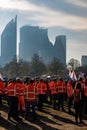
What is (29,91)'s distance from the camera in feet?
71.7

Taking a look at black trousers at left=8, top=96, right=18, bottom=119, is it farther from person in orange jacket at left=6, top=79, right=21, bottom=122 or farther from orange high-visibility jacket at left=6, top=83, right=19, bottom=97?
orange high-visibility jacket at left=6, top=83, right=19, bottom=97

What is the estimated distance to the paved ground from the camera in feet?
66.6

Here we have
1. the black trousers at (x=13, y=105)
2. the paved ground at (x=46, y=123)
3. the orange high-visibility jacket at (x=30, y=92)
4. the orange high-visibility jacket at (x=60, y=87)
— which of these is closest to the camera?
the paved ground at (x=46, y=123)

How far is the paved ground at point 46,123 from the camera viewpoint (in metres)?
20.3

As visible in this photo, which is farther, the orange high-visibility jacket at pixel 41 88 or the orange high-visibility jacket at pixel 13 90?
the orange high-visibility jacket at pixel 41 88

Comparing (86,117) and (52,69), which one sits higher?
(52,69)

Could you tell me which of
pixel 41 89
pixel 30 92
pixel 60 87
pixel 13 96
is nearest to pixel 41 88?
pixel 41 89

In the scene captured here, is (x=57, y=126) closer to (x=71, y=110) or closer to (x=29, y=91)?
(x=29, y=91)

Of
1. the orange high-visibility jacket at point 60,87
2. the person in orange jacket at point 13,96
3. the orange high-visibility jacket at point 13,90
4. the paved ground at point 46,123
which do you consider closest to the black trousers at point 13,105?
the person in orange jacket at point 13,96

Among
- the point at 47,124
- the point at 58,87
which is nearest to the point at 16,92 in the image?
the point at 47,124

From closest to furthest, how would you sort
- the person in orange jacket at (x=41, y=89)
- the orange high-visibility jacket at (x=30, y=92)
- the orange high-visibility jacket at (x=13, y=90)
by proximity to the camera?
the orange high-visibility jacket at (x=13, y=90) < the orange high-visibility jacket at (x=30, y=92) < the person in orange jacket at (x=41, y=89)

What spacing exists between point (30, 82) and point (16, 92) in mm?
936

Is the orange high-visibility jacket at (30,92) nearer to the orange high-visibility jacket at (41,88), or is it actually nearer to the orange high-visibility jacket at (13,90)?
the orange high-visibility jacket at (13,90)

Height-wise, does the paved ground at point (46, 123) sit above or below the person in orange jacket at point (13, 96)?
below
